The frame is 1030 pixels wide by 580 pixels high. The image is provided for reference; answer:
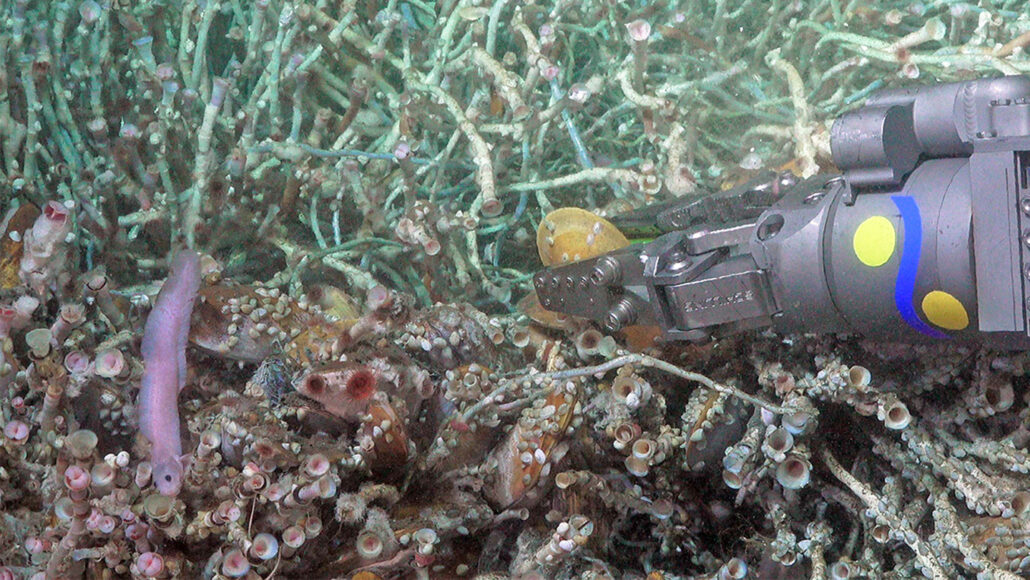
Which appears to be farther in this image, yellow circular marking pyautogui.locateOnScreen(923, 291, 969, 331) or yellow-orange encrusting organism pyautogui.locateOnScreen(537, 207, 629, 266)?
yellow-orange encrusting organism pyautogui.locateOnScreen(537, 207, 629, 266)

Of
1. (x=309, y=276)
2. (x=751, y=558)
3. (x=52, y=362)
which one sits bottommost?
(x=751, y=558)

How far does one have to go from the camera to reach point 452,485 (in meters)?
1.44

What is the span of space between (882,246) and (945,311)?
0.13 metres

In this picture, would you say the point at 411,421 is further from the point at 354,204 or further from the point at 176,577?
the point at 354,204

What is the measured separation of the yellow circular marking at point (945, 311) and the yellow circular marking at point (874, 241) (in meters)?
0.09

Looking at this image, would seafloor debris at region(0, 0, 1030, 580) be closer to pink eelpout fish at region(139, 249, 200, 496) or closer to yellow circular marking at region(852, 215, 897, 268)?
pink eelpout fish at region(139, 249, 200, 496)

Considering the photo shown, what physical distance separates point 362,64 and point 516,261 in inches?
25.4

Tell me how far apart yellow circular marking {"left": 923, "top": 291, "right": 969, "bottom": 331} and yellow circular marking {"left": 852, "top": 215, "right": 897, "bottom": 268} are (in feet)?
0.28

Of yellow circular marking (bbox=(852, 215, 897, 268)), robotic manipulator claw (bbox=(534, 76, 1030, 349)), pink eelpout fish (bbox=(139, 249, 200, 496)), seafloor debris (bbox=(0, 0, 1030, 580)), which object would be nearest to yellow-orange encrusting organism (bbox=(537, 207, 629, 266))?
seafloor debris (bbox=(0, 0, 1030, 580))

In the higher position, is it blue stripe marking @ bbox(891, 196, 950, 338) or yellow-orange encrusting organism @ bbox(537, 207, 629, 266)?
blue stripe marking @ bbox(891, 196, 950, 338)

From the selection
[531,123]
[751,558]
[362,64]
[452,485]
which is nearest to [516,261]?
[531,123]

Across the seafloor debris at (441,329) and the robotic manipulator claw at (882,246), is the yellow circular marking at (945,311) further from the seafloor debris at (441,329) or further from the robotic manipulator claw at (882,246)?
the seafloor debris at (441,329)

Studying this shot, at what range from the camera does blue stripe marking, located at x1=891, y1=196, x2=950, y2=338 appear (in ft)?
3.95

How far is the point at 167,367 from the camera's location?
1444 millimetres
